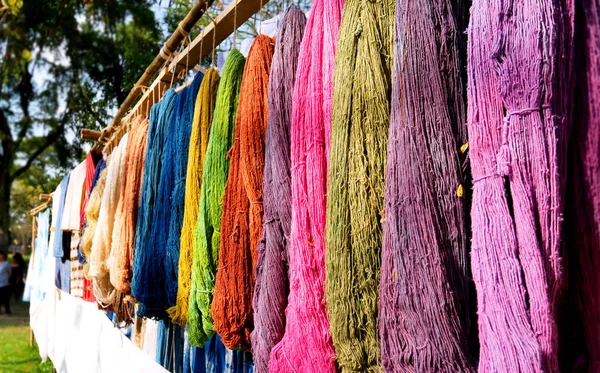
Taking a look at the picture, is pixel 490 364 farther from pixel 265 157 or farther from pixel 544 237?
pixel 265 157

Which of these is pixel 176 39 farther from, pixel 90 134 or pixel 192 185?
pixel 90 134

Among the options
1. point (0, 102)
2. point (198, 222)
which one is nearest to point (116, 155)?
point (198, 222)

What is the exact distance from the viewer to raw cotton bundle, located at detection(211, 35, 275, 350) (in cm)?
143

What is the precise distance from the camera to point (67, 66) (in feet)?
47.0

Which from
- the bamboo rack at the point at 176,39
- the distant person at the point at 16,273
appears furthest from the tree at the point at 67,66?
the bamboo rack at the point at 176,39

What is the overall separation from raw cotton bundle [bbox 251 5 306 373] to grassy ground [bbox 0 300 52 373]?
6.50 m

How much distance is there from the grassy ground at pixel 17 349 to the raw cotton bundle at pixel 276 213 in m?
6.50

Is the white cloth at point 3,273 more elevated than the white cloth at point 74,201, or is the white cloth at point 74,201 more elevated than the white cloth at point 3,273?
the white cloth at point 74,201

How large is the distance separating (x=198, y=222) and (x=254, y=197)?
0.30 meters

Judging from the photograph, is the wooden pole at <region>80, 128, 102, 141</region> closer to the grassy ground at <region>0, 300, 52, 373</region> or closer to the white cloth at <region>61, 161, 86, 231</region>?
the white cloth at <region>61, 161, 86, 231</region>

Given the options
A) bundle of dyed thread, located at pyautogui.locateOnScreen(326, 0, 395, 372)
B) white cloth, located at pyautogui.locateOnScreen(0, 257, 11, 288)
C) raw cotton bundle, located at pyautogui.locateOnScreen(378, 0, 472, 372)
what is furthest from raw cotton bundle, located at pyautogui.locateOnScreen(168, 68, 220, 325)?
white cloth, located at pyautogui.locateOnScreen(0, 257, 11, 288)

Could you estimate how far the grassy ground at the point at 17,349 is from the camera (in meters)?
7.14

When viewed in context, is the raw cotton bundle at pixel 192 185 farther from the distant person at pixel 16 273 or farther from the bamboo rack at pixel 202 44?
the distant person at pixel 16 273

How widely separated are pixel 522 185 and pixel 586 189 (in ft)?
0.29
